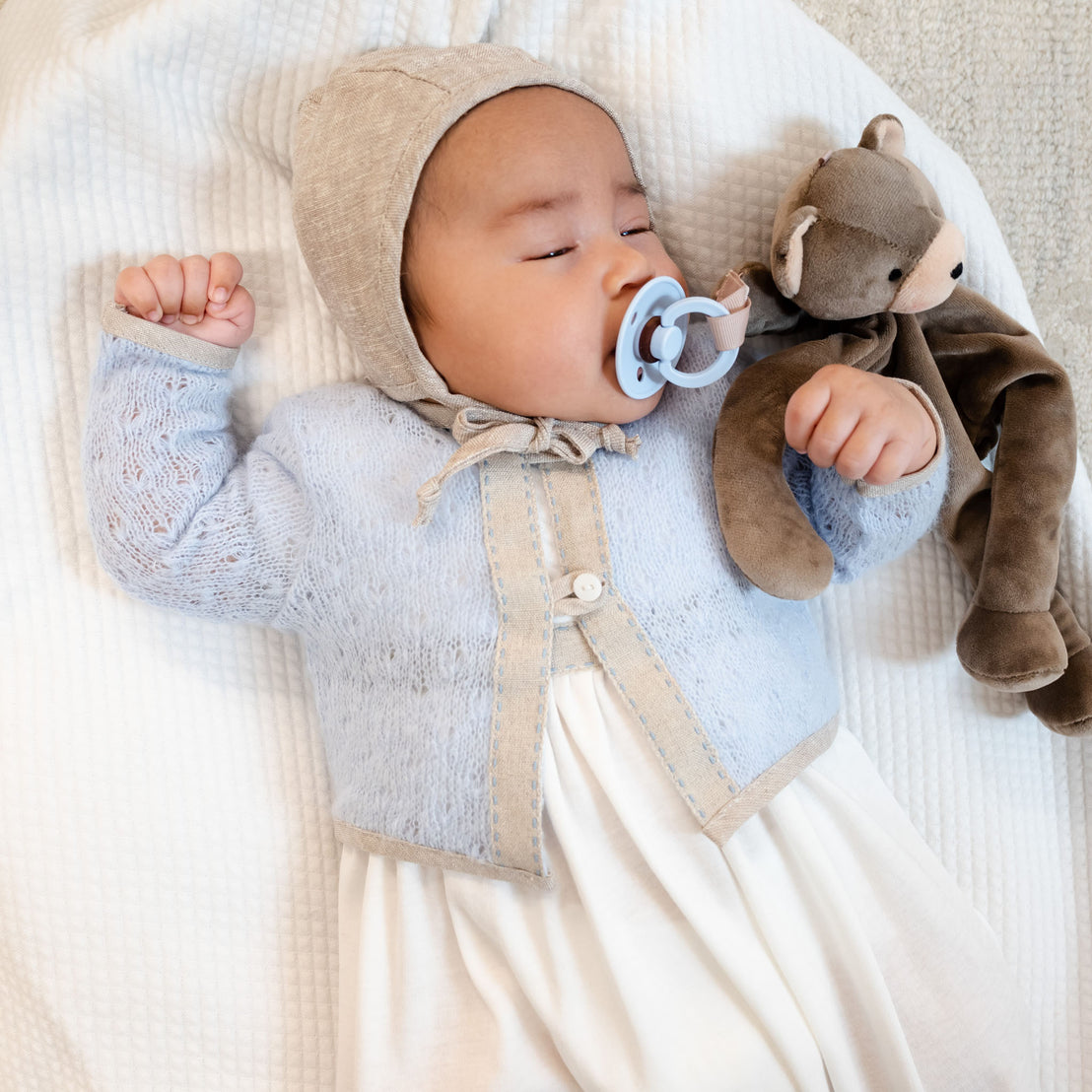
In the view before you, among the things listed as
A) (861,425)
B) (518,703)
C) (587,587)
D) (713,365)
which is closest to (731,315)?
(713,365)

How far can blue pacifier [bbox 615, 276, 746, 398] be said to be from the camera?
897 millimetres

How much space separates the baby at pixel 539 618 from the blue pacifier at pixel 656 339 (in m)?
0.02

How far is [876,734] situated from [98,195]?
1.07 meters

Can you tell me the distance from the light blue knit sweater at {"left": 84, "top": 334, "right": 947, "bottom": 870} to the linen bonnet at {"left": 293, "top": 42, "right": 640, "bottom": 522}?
5cm

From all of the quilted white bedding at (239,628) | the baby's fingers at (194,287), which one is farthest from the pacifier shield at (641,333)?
the baby's fingers at (194,287)

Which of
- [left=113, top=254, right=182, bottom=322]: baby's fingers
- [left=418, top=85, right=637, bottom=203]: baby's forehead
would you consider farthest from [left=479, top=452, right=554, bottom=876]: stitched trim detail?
[left=113, top=254, right=182, bottom=322]: baby's fingers

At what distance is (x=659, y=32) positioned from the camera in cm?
107

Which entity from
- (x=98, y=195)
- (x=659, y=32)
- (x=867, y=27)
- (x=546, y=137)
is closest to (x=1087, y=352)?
(x=867, y=27)

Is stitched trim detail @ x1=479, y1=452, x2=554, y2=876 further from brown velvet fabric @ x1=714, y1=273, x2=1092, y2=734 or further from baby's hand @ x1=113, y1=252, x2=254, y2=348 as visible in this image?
baby's hand @ x1=113, y1=252, x2=254, y2=348

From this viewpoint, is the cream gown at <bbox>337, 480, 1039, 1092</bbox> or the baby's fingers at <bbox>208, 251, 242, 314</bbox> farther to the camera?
the baby's fingers at <bbox>208, 251, 242, 314</bbox>

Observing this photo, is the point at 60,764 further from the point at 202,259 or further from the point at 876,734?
the point at 876,734

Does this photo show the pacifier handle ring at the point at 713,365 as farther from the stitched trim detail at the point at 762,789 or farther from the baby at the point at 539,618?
the stitched trim detail at the point at 762,789

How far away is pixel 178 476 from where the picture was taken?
3.28 feet

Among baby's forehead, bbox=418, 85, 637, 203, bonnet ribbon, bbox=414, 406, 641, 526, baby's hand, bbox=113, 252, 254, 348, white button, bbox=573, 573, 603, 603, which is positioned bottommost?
white button, bbox=573, 573, 603, 603
